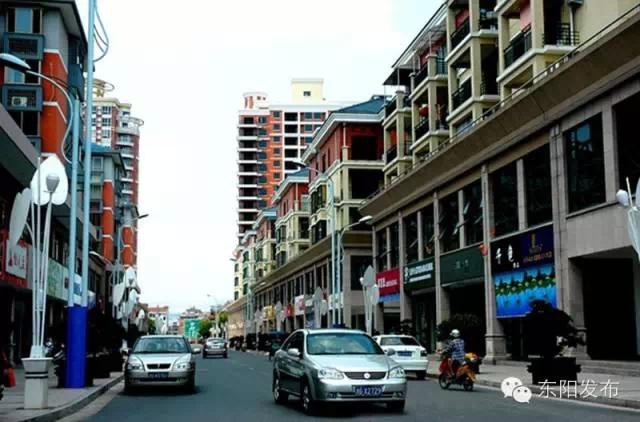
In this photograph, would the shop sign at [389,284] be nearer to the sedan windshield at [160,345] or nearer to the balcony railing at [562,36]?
the balcony railing at [562,36]

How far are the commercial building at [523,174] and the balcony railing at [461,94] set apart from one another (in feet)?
0.34

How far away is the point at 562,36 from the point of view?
34.2 meters

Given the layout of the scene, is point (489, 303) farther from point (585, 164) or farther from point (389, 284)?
point (389, 284)

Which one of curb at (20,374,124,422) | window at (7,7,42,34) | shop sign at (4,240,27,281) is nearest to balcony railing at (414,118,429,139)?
window at (7,7,42,34)

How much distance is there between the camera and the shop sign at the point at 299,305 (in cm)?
8119

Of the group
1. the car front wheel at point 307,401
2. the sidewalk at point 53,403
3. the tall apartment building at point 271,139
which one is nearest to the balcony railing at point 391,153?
the sidewalk at point 53,403

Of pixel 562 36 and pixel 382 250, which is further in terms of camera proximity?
pixel 382 250

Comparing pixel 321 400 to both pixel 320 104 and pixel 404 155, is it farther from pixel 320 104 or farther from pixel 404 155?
pixel 320 104

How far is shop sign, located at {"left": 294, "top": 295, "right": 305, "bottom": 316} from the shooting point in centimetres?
8119

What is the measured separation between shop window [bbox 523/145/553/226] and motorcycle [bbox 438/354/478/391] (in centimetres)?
1154

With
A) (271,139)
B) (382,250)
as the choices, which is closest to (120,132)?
(271,139)

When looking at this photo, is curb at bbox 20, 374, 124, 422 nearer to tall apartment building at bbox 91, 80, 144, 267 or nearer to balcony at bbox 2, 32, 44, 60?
balcony at bbox 2, 32, 44, 60

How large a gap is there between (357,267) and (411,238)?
614 inches

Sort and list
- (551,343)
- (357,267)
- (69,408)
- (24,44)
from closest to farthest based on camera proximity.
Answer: (69,408), (551,343), (24,44), (357,267)
